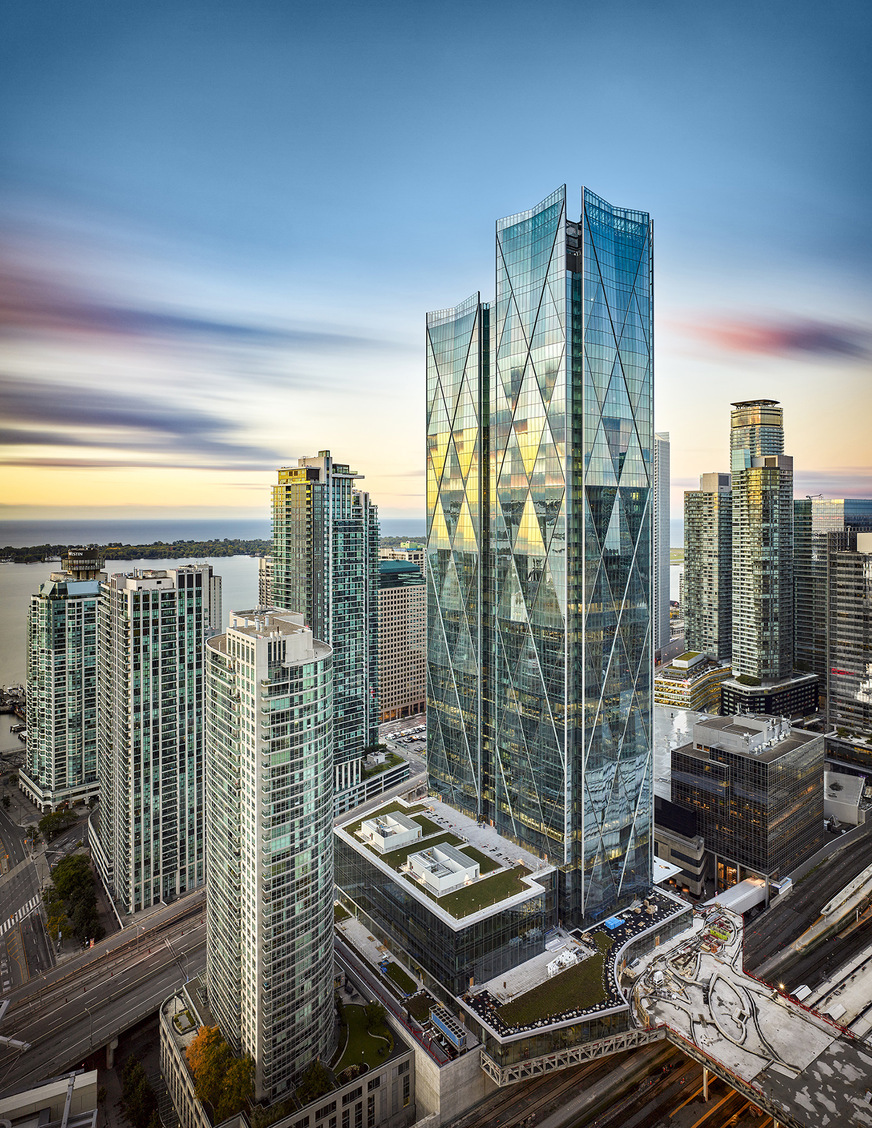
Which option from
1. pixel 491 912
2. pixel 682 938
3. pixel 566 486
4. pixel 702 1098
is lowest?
pixel 702 1098

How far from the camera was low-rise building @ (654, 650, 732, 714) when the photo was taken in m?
122

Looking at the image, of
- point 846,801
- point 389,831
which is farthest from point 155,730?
point 846,801

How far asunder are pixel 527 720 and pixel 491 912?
17.0m

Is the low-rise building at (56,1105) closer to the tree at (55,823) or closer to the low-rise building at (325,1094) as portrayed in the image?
the low-rise building at (325,1094)

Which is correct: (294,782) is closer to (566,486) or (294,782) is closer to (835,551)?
(566,486)

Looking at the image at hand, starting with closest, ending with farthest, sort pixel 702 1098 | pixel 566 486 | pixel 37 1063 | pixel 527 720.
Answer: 1. pixel 702 1098
2. pixel 37 1063
3. pixel 566 486
4. pixel 527 720

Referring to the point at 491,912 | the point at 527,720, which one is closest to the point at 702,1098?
the point at 491,912

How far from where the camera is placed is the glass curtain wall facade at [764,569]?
12562cm

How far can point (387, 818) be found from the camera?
6594 centimetres

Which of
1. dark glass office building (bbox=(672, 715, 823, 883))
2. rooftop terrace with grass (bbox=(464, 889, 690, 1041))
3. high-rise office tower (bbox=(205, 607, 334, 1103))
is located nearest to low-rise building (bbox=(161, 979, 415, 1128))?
high-rise office tower (bbox=(205, 607, 334, 1103))

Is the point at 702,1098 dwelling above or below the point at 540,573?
below

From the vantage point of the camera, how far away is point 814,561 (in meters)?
131

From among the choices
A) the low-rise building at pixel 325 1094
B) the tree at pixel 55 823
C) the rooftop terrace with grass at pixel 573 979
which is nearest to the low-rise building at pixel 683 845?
the rooftop terrace with grass at pixel 573 979

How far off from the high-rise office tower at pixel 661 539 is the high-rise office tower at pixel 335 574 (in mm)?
93955
